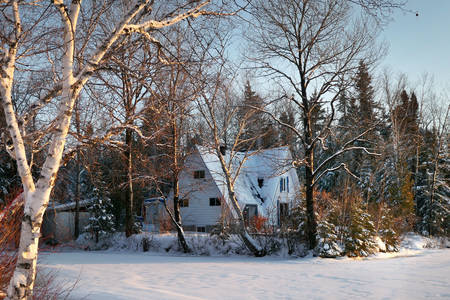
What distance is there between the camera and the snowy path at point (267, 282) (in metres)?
7.95

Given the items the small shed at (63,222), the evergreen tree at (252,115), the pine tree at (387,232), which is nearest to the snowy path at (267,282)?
the pine tree at (387,232)

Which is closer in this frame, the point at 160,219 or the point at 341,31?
the point at 341,31

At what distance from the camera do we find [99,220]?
78.2 ft

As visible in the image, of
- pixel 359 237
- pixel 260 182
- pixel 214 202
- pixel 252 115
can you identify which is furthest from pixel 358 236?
pixel 260 182

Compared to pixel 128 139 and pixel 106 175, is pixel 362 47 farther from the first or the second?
pixel 106 175

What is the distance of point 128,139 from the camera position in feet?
64.2

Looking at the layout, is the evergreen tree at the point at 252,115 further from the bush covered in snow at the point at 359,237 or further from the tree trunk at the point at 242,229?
the bush covered in snow at the point at 359,237

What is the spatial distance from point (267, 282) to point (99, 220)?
54.7 ft

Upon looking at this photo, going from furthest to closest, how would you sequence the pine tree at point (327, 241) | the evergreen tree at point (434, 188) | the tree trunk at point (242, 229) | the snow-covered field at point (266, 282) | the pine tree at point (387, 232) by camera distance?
1. the evergreen tree at point (434, 188)
2. the pine tree at point (387, 232)
3. the tree trunk at point (242, 229)
4. the pine tree at point (327, 241)
5. the snow-covered field at point (266, 282)

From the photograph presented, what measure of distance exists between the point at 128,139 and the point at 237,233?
702 centimetres

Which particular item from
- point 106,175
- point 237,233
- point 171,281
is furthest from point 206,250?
point 106,175

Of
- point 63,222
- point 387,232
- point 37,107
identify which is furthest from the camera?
point 63,222

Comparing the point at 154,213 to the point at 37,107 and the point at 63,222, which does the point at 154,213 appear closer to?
the point at 63,222

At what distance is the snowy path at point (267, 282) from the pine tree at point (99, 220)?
11484 mm
